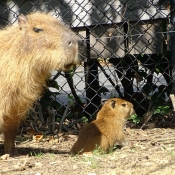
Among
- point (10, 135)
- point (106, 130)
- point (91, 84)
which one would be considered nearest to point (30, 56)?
point (10, 135)

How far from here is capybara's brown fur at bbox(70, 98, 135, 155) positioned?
19.5 ft

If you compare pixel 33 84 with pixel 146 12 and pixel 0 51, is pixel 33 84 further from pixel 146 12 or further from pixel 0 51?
pixel 146 12

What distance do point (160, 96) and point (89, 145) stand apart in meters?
1.90

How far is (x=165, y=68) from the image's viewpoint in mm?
7527

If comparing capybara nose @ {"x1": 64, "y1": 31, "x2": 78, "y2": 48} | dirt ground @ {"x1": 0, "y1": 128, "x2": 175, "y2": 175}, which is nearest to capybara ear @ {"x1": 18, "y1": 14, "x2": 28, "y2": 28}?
capybara nose @ {"x1": 64, "y1": 31, "x2": 78, "y2": 48}

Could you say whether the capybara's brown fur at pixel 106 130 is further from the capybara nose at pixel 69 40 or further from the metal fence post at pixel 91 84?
the capybara nose at pixel 69 40

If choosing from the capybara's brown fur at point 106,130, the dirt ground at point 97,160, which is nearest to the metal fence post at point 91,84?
the capybara's brown fur at point 106,130

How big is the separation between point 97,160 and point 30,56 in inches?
46.9

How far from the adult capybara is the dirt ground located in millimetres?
580

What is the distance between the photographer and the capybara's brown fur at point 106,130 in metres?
5.95

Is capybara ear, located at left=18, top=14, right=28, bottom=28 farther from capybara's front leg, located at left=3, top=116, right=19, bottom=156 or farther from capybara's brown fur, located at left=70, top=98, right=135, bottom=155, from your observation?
capybara's brown fur, located at left=70, top=98, right=135, bottom=155

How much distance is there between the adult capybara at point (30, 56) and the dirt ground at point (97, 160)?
580mm

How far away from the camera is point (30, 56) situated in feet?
17.3

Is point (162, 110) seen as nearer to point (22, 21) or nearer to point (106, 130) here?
point (106, 130)
